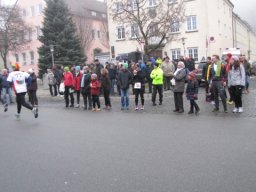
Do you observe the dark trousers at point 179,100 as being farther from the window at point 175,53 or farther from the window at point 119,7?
the window at point 175,53

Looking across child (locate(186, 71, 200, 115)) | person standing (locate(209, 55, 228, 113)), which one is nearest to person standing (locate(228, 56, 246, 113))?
person standing (locate(209, 55, 228, 113))

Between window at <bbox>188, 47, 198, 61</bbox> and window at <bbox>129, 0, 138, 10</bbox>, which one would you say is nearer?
window at <bbox>129, 0, 138, 10</bbox>

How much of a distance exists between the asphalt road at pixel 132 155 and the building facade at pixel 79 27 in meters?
44.6

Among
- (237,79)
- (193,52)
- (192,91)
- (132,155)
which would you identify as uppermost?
(193,52)

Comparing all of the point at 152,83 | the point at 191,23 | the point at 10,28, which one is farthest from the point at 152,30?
the point at 10,28

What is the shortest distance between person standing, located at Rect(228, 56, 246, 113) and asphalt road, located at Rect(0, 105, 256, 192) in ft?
3.78

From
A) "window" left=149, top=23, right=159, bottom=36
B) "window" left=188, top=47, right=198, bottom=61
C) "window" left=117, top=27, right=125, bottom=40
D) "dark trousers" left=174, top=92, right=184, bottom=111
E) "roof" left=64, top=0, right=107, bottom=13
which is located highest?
"roof" left=64, top=0, right=107, bottom=13

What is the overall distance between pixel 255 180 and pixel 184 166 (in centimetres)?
124

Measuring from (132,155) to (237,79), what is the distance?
614 cm

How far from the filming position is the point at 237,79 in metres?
12.0

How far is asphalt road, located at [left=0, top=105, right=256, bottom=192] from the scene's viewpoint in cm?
552

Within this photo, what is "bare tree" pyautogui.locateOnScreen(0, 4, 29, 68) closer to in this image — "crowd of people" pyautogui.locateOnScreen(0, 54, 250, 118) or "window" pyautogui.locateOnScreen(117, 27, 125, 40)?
"window" pyautogui.locateOnScreen(117, 27, 125, 40)

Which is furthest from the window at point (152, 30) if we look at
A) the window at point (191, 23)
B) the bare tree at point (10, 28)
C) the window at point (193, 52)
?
the bare tree at point (10, 28)

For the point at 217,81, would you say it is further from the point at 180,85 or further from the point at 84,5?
the point at 84,5
